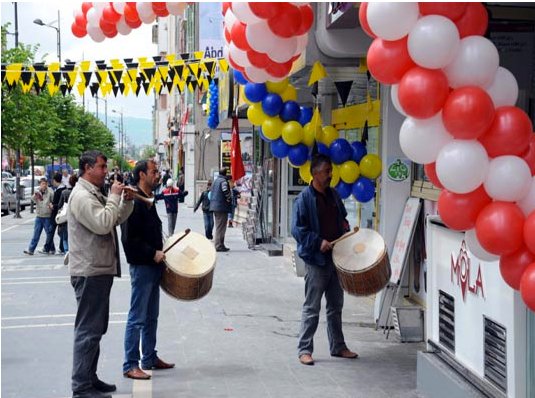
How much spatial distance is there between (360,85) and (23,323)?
5.59 m

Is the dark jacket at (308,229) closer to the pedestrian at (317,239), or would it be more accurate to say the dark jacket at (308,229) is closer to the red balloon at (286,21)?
the pedestrian at (317,239)

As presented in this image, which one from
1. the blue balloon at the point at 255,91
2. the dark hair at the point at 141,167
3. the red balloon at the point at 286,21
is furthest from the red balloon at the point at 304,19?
the blue balloon at the point at 255,91

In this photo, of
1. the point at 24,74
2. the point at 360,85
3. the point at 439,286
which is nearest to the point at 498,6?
the point at 439,286

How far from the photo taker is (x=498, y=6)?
663 cm

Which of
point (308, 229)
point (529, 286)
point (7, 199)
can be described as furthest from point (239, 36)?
point (7, 199)

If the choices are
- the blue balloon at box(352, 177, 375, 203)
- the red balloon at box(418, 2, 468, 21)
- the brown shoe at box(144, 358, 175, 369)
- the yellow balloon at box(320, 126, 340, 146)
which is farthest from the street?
the red balloon at box(418, 2, 468, 21)

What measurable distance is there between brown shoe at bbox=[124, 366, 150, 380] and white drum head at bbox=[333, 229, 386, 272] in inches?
78.3

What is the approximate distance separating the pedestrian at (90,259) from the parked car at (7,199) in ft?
93.7

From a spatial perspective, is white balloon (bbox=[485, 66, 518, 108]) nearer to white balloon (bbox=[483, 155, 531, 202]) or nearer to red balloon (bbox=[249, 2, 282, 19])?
white balloon (bbox=[483, 155, 531, 202])

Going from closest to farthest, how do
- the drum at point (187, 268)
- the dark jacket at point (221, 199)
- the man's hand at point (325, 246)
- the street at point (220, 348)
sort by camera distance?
the street at point (220, 348)
the drum at point (187, 268)
the man's hand at point (325, 246)
the dark jacket at point (221, 199)

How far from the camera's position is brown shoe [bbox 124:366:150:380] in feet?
22.0

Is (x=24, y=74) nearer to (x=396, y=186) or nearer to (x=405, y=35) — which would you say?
(x=396, y=186)

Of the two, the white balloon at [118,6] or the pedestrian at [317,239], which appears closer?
the pedestrian at [317,239]

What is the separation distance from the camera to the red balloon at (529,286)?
3539 mm
